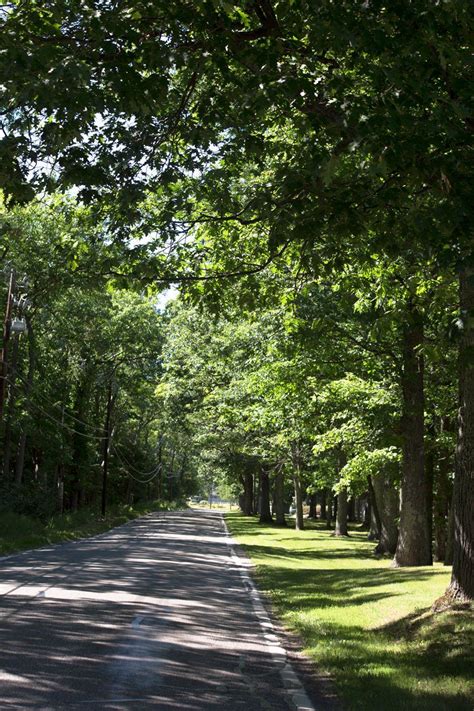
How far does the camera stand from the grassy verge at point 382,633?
6980 mm

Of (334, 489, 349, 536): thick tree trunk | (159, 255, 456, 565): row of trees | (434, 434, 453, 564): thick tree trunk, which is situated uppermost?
(159, 255, 456, 565): row of trees

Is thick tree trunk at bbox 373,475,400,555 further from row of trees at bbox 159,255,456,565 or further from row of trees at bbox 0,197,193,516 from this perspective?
row of trees at bbox 0,197,193,516

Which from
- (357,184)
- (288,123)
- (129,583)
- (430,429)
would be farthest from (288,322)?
(430,429)

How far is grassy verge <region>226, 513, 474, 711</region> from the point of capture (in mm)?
6980

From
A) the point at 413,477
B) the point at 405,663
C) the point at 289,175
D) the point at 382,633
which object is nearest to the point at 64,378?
the point at 413,477

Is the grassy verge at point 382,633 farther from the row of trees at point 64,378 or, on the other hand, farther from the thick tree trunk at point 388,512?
the row of trees at point 64,378

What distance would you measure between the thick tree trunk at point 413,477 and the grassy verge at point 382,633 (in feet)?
2.65

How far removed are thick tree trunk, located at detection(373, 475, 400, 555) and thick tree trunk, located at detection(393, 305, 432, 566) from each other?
5.85 m

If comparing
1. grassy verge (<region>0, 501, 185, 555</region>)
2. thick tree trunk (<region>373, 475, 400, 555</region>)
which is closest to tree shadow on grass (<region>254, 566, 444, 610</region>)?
thick tree trunk (<region>373, 475, 400, 555</region>)

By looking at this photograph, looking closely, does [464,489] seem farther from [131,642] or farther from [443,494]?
[443,494]

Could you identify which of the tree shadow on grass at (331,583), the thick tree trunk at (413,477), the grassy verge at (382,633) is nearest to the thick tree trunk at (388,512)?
the tree shadow on grass at (331,583)

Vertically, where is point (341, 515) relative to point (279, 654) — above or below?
below

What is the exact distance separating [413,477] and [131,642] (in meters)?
10.9

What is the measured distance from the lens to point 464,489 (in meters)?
10.3
